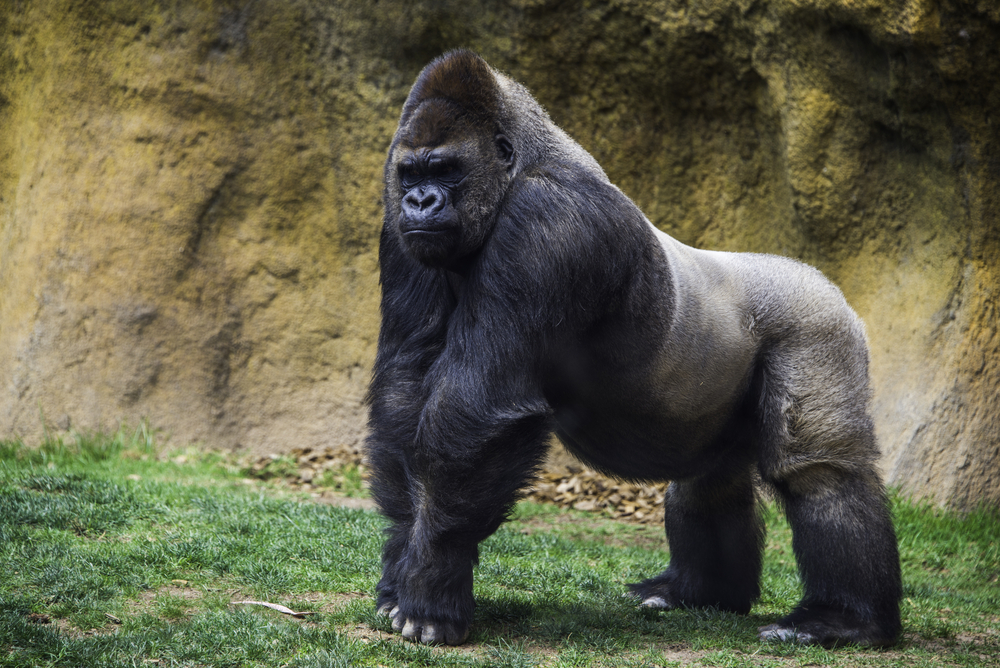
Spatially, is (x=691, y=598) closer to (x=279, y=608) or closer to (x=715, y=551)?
(x=715, y=551)

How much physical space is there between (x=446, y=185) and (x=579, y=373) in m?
1.01

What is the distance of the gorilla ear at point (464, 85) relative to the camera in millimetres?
3869

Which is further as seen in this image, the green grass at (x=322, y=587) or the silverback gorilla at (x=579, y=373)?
the silverback gorilla at (x=579, y=373)

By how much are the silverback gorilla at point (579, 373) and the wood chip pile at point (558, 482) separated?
2687 mm

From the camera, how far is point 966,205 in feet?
21.8

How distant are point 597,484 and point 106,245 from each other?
469cm

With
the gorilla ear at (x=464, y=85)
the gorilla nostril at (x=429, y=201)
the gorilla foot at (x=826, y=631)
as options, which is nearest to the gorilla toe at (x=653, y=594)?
the gorilla foot at (x=826, y=631)

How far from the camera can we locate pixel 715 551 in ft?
15.4

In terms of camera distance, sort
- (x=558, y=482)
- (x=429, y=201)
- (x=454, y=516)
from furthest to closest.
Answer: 1. (x=558, y=482)
2. (x=429, y=201)
3. (x=454, y=516)

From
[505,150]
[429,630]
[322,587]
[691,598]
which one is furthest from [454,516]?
[691,598]

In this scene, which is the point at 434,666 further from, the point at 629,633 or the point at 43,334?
the point at 43,334

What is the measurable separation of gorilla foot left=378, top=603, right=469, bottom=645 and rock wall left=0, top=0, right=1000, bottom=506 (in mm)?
4378

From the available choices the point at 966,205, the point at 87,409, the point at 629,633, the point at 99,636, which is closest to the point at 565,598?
the point at 629,633

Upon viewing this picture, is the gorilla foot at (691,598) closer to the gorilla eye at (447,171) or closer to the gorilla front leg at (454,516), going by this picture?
the gorilla front leg at (454,516)
